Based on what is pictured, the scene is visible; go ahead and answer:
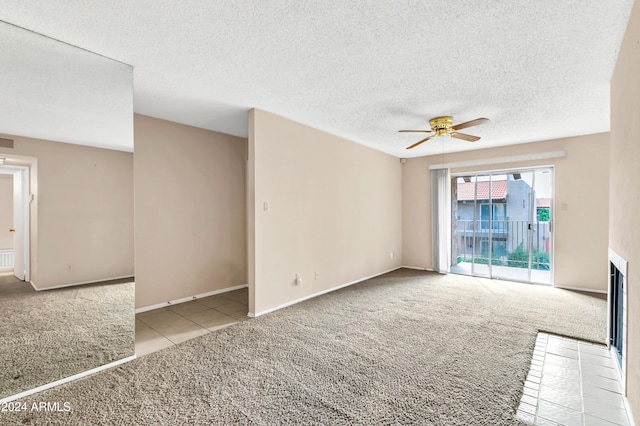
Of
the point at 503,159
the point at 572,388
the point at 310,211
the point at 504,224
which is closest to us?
the point at 572,388

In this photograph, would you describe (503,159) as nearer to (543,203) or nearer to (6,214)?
(543,203)

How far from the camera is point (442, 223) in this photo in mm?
6305

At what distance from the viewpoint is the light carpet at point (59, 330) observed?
6.95ft

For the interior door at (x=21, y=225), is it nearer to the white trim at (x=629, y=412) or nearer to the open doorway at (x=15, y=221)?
the open doorway at (x=15, y=221)

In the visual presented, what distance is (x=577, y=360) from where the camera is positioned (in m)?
2.66

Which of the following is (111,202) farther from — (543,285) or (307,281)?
(543,285)

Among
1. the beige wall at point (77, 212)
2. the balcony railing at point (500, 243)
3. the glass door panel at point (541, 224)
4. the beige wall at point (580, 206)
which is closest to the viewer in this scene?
the beige wall at point (77, 212)

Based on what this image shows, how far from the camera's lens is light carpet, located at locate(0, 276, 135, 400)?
2.12m

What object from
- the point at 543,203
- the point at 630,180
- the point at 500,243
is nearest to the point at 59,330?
the point at 630,180

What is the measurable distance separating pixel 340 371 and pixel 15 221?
298 centimetres

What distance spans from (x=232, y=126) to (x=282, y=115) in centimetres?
95

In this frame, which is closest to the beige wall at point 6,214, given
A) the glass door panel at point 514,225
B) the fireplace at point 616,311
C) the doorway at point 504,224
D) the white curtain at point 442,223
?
the fireplace at point 616,311

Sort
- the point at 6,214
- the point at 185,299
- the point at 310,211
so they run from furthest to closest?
the point at 310,211, the point at 185,299, the point at 6,214

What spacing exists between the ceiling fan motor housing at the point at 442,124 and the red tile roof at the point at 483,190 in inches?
111
